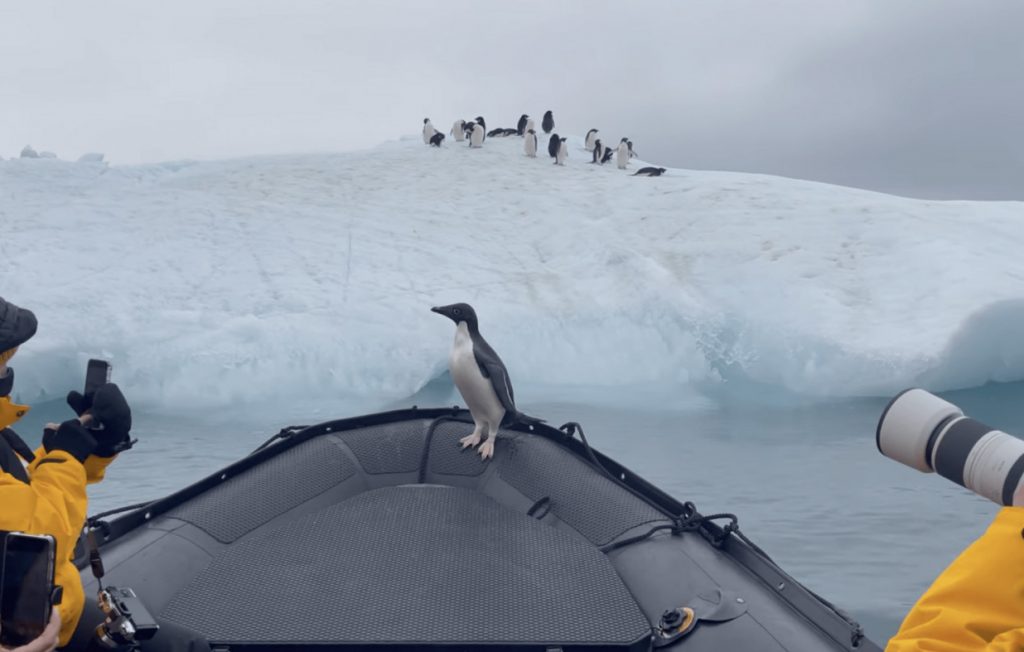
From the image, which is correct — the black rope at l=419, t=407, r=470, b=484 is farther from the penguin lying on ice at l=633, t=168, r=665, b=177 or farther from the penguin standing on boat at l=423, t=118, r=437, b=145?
the penguin standing on boat at l=423, t=118, r=437, b=145

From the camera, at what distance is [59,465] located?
1394mm

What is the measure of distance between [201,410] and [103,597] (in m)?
6.49

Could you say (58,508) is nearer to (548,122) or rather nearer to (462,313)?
(462,313)

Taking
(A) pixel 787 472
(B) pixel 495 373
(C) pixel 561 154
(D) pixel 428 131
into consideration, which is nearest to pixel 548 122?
(D) pixel 428 131

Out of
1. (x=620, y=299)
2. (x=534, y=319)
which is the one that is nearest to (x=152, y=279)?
(x=534, y=319)

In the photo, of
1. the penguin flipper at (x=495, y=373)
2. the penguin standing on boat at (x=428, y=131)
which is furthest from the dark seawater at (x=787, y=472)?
the penguin standing on boat at (x=428, y=131)

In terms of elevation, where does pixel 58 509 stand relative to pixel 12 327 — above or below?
below

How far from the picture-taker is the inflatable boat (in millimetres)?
1921

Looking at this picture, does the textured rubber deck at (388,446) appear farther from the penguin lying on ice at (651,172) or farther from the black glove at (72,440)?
the penguin lying on ice at (651,172)

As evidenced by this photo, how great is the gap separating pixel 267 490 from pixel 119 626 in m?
1.34

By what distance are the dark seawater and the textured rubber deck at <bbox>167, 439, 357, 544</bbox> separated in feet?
6.79

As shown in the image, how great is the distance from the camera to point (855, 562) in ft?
12.9

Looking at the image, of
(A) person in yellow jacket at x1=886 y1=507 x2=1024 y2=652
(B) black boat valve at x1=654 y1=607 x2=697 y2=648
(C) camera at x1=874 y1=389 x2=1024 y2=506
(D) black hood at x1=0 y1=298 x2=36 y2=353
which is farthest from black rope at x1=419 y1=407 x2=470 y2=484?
(A) person in yellow jacket at x1=886 y1=507 x2=1024 y2=652

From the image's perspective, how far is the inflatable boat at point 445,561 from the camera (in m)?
1.92
